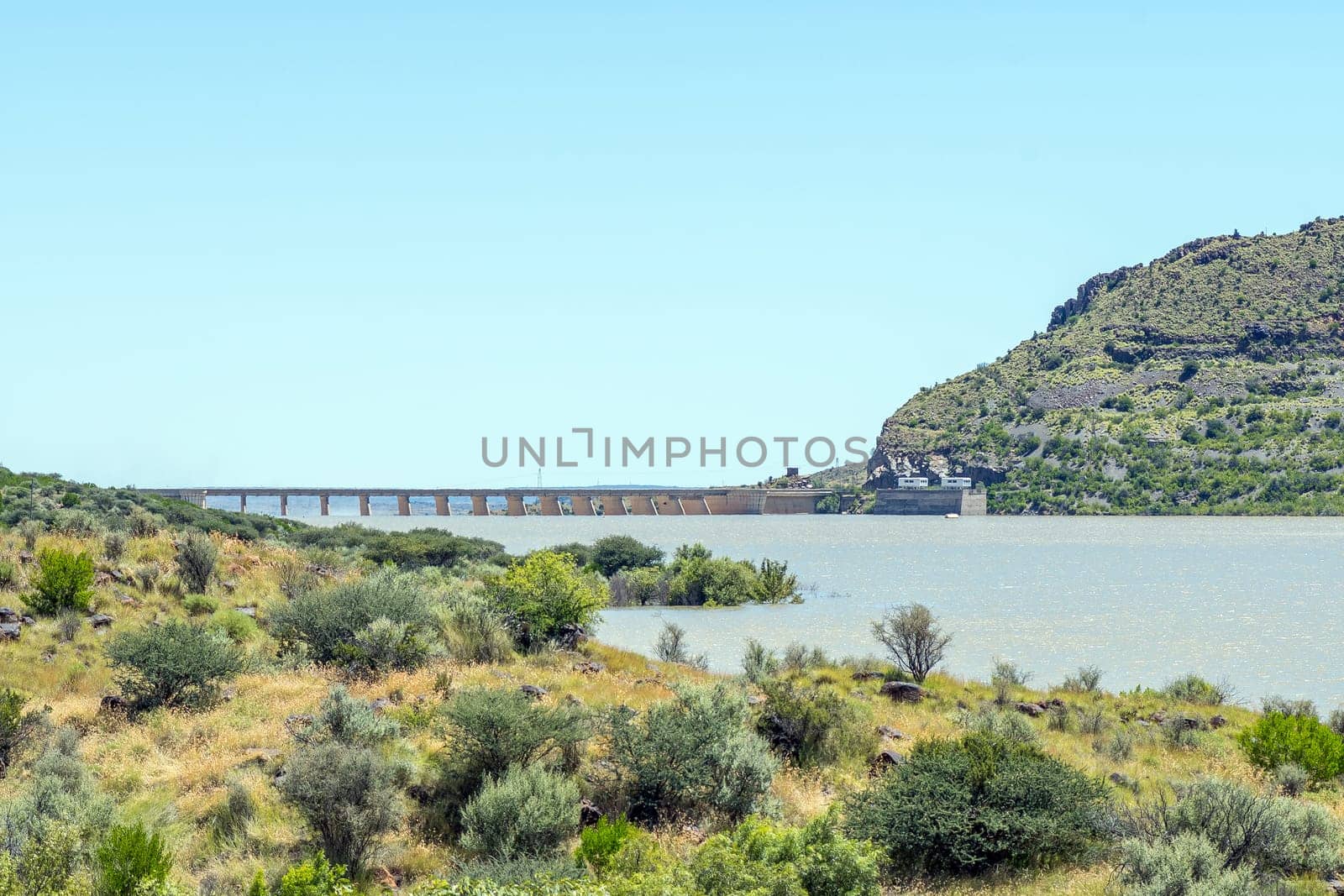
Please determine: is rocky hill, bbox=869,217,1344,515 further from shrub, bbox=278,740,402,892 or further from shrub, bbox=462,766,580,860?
shrub, bbox=278,740,402,892

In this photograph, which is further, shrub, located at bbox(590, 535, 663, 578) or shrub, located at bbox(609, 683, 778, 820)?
shrub, located at bbox(590, 535, 663, 578)

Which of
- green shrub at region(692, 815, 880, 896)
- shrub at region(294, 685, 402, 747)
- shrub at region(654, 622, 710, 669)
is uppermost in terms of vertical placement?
shrub at region(294, 685, 402, 747)

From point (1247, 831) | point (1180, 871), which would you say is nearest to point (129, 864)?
point (1180, 871)

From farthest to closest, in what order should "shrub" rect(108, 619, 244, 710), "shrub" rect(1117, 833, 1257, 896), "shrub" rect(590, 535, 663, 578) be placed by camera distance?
"shrub" rect(590, 535, 663, 578), "shrub" rect(108, 619, 244, 710), "shrub" rect(1117, 833, 1257, 896)

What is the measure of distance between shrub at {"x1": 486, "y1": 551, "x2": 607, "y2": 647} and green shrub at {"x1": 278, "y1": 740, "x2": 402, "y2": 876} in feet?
33.9

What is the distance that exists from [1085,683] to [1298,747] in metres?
9.34

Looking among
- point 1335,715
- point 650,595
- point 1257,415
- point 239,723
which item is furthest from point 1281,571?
point 1257,415

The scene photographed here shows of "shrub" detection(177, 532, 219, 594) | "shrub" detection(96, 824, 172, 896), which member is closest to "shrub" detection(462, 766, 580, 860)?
"shrub" detection(96, 824, 172, 896)

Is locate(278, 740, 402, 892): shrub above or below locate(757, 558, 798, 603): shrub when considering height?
above

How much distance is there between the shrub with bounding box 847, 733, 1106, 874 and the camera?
444 inches

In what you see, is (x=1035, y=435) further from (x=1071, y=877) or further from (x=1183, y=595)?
(x=1071, y=877)

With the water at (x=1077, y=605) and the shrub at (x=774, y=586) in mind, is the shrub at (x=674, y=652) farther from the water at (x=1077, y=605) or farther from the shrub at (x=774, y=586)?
the shrub at (x=774, y=586)

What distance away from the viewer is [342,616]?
1906 centimetres

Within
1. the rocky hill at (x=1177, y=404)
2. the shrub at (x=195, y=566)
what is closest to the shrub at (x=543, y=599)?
the shrub at (x=195, y=566)
